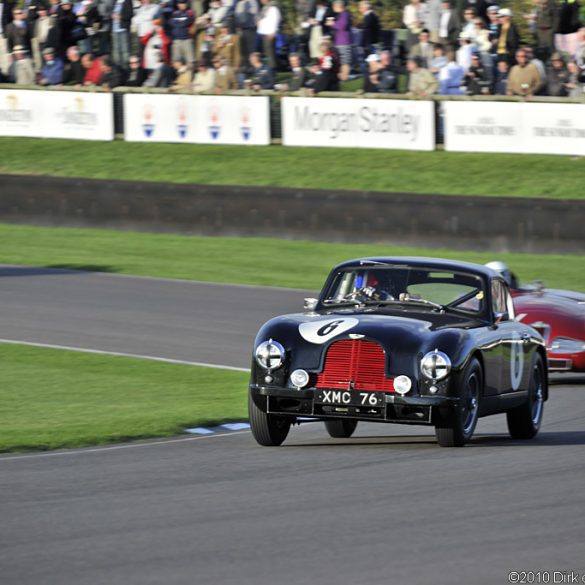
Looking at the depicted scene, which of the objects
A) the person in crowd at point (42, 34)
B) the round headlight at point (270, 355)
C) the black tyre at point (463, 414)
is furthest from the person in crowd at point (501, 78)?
the round headlight at point (270, 355)

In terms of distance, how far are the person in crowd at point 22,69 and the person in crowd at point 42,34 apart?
0.28m

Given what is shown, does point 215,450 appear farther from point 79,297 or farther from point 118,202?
point 118,202

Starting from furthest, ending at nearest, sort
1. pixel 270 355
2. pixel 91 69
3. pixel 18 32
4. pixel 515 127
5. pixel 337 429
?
pixel 18 32, pixel 91 69, pixel 515 127, pixel 337 429, pixel 270 355

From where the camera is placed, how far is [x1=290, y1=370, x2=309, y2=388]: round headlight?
891 cm

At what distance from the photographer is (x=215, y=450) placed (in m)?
9.17

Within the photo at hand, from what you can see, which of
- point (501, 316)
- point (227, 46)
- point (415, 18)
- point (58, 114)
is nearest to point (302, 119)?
point (227, 46)

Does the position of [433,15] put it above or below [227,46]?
above

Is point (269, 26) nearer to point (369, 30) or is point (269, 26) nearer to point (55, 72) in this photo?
point (369, 30)

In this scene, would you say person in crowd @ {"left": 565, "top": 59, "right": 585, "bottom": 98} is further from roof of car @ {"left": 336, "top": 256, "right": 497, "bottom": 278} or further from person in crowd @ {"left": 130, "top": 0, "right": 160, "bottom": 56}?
roof of car @ {"left": 336, "top": 256, "right": 497, "bottom": 278}

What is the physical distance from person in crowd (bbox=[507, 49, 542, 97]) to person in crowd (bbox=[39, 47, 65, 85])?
9440mm

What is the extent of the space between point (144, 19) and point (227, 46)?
2130mm

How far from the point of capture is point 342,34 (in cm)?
2609

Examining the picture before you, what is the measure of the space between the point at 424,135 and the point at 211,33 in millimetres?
4981

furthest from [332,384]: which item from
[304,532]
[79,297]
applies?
[79,297]
